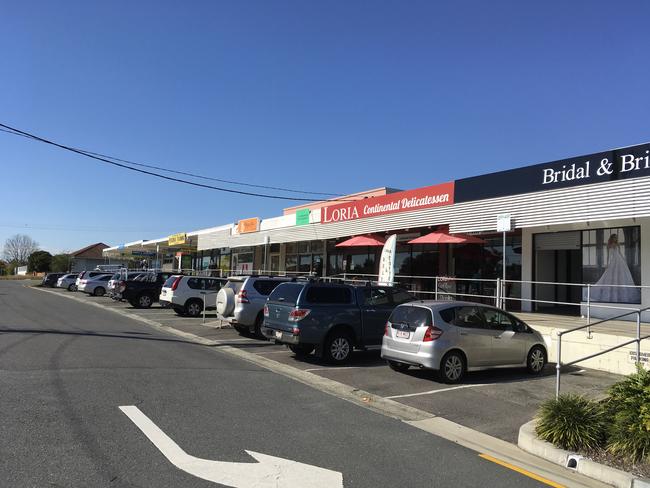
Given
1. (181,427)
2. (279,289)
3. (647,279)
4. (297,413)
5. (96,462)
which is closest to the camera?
(96,462)

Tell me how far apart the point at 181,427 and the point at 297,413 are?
68.2 inches

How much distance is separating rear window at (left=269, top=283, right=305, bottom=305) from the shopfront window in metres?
8.17

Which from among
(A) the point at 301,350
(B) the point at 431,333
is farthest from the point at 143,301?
(B) the point at 431,333

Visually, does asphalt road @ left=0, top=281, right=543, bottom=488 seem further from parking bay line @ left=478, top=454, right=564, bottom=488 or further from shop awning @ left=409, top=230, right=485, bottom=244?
shop awning @ left=409, top=230, right=485, bottom=244

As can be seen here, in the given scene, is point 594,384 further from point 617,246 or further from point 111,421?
point 111,421

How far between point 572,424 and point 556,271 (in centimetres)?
1334

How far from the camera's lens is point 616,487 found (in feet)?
17.7

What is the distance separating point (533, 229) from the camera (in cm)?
1797

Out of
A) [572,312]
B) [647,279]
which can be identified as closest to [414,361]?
[647,279]

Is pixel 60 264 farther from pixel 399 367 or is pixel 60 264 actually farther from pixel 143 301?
pixel 399 367

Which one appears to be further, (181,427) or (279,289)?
(279,289)

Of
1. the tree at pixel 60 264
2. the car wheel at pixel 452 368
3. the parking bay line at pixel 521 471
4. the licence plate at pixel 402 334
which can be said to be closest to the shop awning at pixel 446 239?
the licence plate at pixel 402 334

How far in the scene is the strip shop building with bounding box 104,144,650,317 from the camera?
46.5ft

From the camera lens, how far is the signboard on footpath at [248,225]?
105 ft
